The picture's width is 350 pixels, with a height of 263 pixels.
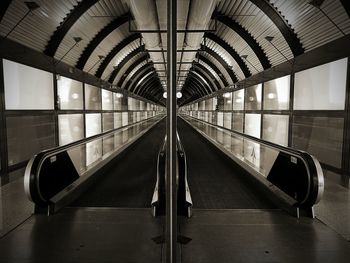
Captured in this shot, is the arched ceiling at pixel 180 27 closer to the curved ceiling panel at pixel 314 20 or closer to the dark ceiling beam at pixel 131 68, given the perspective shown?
the curved ceiling panel at pixel 314 20

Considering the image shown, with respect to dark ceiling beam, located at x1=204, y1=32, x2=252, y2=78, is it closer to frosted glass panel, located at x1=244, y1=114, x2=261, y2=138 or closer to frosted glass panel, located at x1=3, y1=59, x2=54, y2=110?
frosted glass panel, located at x1=244, y1=114, x2=261, y2=138

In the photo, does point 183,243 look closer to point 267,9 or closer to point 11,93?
point 11,93

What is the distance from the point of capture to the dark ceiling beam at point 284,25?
25.0 ft

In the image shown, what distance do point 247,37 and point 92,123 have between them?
7.77 m

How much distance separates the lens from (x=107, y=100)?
13930mm

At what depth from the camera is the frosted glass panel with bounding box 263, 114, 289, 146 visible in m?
8.08

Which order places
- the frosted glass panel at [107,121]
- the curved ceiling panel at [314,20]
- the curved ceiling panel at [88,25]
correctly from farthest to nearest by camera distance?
1. the frosted glass panel at [107,121]
2. the curved ceiling panel at [88,25]
3. the curved ceiling panel at [314,20]

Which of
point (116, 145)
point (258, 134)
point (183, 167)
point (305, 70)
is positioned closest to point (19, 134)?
point (116, 145)

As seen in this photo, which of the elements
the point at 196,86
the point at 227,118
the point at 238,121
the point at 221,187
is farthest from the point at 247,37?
the point at 196,86

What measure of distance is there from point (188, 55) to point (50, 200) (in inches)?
330

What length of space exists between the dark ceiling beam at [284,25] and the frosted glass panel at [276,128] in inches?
82.2

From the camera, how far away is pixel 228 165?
21.6 ft

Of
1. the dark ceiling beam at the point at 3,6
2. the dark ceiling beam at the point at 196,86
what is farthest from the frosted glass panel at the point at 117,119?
the dark ceiling beam at the point at 196,86

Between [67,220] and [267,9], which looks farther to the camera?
[267,9]
